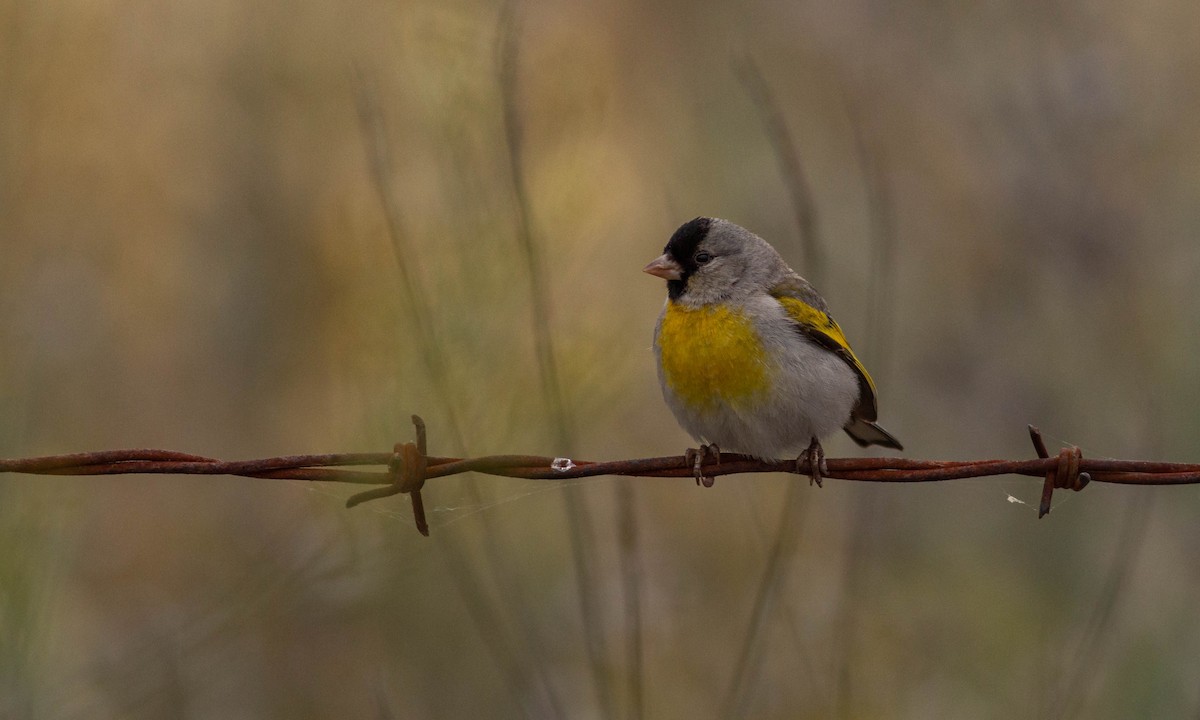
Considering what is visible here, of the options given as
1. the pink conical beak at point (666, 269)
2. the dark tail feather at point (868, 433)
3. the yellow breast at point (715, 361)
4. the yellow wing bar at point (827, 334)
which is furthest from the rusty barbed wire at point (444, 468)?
the pink conical beak at point (666, 269)

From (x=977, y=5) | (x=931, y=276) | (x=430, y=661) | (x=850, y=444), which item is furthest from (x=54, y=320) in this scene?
(x=977, y=5)

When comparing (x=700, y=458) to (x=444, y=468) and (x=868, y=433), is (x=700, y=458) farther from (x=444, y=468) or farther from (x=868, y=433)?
(x=444, y=468)

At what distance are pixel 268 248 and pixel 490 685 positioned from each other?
9.93ft

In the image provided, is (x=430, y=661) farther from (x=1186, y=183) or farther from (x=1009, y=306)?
(x=1186, y=183)

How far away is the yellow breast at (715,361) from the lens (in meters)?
4.30

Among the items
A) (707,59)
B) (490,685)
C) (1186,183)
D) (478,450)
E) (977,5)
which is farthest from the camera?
(707,59)

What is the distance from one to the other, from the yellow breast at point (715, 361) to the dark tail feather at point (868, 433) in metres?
0.64

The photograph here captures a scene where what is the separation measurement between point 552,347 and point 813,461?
97cm

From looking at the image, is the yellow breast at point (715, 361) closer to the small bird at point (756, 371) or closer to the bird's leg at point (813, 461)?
the small bird at point (756, 371)

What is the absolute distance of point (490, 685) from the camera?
19.5 feet

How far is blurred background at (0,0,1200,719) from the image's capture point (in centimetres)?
477

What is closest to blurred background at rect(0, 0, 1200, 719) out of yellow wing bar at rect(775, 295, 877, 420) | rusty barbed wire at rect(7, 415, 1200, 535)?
yellow wing bar at rect(775, 295, 877, 420)

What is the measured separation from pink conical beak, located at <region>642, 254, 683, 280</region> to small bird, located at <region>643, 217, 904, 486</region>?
0.38 ft

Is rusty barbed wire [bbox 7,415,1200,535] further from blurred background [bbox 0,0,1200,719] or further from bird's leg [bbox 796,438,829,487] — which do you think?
bird's leg [bbox 796,438,829,487]
